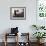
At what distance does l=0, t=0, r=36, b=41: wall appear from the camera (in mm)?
7477

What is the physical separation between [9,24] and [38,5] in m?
1.68

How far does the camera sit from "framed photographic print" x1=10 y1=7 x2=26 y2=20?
24.6 feet

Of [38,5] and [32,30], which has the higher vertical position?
[38,5]

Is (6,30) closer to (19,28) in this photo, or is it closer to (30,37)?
(19,28)

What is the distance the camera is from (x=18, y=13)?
7.51 metres

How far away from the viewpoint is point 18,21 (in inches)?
297

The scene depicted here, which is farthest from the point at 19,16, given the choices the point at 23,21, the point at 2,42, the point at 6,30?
the point at 2,42

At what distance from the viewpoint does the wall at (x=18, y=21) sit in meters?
7.48

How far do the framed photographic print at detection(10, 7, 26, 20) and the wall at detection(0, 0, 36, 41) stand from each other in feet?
0.48

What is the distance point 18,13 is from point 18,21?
387 millimetres

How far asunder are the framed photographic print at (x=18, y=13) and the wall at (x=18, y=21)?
0.48 ft

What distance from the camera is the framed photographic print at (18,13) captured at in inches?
295

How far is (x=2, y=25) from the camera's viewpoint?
752 cm

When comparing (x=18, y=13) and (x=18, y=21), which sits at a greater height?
(x=18, y=13)
